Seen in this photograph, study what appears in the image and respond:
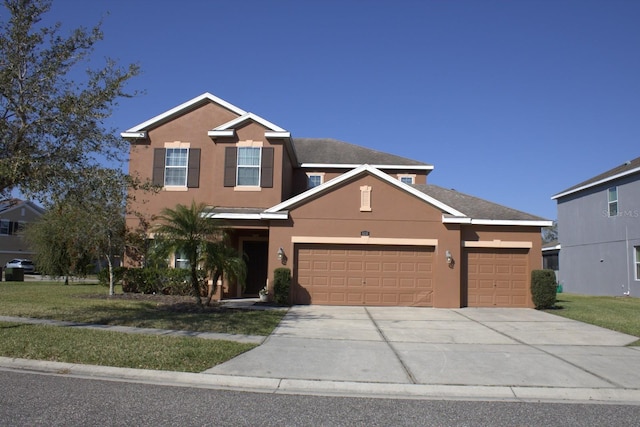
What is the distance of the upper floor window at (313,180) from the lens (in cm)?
2398

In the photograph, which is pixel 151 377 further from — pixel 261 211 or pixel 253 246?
pixel 253 246

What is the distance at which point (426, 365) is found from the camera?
869 centimetres

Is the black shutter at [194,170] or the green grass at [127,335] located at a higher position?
the black shutter at [194,170]

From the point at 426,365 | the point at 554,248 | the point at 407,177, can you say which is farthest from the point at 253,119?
the point at 554,248

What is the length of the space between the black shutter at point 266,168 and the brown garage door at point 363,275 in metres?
3.23

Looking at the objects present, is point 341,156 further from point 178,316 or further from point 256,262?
point 178,316

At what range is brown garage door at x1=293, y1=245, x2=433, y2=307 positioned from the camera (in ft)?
57.7

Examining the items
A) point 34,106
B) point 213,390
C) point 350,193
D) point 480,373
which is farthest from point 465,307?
point 34,106

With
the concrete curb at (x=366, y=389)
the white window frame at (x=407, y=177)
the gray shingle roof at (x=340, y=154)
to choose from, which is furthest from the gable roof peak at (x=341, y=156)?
the concrete curb at (x=366, y=389)

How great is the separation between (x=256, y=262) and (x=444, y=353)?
471 inches

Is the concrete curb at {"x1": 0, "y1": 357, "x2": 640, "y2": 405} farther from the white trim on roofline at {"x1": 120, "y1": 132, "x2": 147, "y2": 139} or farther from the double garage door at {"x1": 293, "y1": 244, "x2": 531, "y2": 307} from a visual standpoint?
the white trim on roofline at {"x1": 120, "y1": 132, "x2": 147, "y2": 139}

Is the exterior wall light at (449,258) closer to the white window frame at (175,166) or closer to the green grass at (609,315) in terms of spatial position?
the green grass at (609,315)

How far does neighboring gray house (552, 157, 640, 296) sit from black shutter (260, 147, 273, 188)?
56.8 ft

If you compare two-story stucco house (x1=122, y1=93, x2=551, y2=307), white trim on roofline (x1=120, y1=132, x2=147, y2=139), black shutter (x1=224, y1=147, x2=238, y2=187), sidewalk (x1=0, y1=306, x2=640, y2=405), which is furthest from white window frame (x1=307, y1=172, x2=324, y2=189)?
sidewalk (x1=0, y1=306, x2=640, y2=405)
